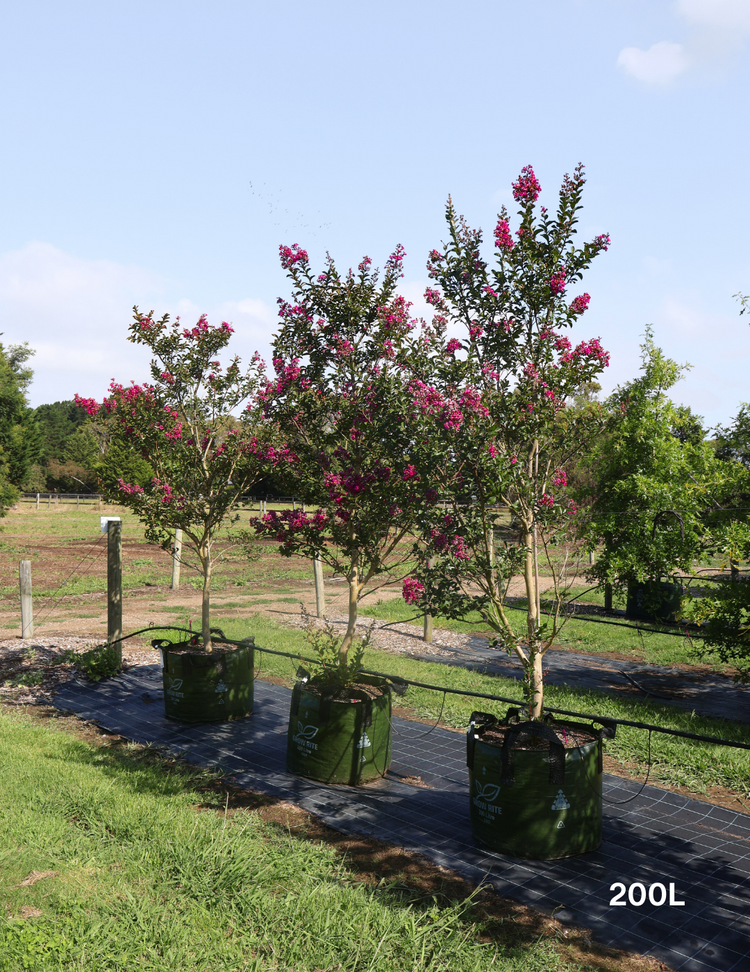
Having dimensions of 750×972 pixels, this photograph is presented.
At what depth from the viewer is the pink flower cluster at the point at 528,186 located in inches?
226

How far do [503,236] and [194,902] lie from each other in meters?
5.24

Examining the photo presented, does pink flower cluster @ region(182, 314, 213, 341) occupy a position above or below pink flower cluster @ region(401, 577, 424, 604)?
above

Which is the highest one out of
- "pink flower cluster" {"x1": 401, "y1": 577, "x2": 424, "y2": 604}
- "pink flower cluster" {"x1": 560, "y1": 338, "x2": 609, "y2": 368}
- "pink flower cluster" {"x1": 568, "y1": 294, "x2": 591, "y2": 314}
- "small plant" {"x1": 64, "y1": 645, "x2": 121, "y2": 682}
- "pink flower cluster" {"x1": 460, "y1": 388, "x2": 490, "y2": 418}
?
"pink flower cluster" {"x1": 568, "y1": 294, "x2": 591, "y2": 314}

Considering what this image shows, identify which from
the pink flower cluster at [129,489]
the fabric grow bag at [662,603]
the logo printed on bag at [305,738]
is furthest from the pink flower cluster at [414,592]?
the fabric grow bag at [662,603]

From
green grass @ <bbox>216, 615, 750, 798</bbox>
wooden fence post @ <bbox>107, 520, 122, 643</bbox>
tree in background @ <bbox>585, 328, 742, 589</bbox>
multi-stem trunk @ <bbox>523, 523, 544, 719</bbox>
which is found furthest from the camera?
tree in background @ <bbox>585, 328, 742, 589</bbox>

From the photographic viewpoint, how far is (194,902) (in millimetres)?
4410

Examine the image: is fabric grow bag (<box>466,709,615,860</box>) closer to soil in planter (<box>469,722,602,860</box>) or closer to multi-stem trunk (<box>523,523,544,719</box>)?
soil in planter (<box>469,722,602,860</box>)

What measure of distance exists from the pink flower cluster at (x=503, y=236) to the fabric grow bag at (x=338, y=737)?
4.28 meters

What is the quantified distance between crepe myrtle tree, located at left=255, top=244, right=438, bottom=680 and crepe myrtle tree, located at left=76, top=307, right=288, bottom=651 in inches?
59.6

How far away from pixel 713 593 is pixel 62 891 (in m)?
7.82

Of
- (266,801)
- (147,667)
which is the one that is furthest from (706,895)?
(147,667)

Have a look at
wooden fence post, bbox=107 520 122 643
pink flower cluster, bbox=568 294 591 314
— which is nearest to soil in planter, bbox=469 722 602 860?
pink flower cluster, bbox=568 294 591 314

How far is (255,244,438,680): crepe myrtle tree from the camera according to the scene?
6.71 meters

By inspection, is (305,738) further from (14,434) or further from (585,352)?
(14,434)
